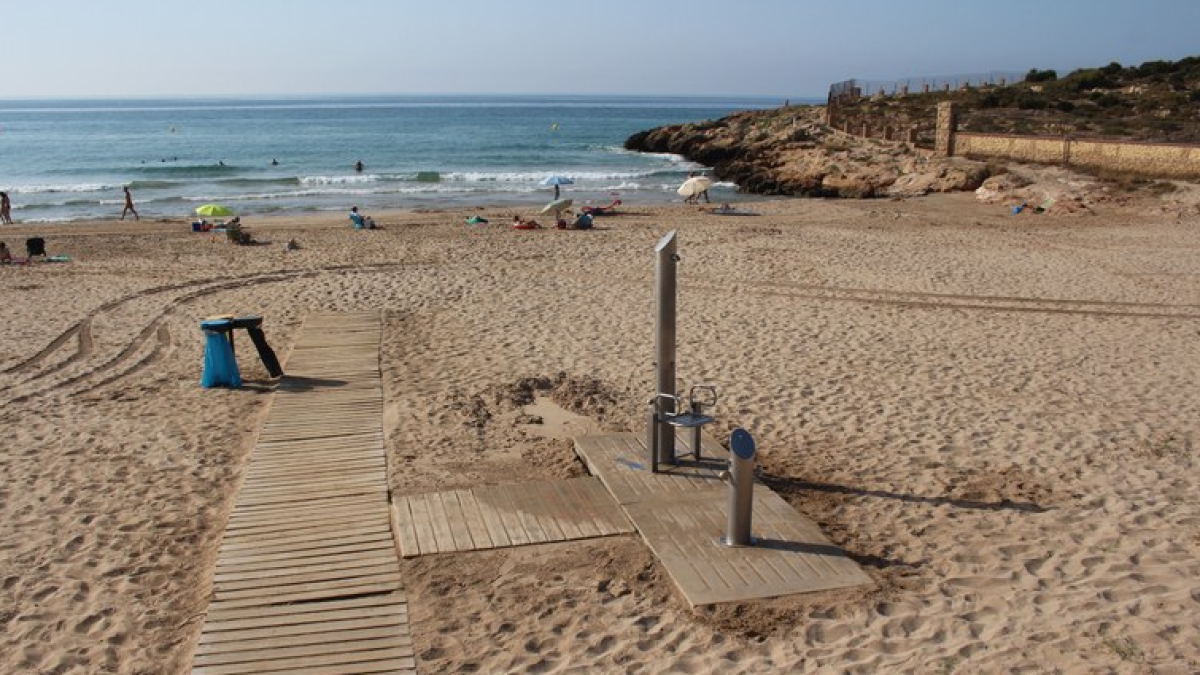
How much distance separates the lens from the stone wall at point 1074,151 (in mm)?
Answer: 25953

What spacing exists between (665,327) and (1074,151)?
86.4ft

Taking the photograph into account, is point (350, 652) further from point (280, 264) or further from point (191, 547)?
point (280, 264)

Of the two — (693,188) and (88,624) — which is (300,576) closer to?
(88,624)

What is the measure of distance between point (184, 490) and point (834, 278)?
36.7ft

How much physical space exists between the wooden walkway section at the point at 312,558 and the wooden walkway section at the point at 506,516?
0.21 m

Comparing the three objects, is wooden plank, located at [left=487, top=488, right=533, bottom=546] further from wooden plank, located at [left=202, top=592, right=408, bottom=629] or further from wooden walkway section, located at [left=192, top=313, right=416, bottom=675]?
wooden plank, located at [left=202, top=592, right=408, bottom=629]

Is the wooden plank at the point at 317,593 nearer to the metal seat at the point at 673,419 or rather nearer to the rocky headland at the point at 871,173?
the metal seat at the point at 673,419

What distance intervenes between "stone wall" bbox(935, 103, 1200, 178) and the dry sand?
879cm

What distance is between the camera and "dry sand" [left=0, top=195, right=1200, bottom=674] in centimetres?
541

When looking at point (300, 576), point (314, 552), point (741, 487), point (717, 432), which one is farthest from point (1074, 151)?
point (300, 576)

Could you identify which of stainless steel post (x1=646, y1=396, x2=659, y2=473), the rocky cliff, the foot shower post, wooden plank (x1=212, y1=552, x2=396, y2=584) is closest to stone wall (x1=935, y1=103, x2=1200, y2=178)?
the rocky cliff

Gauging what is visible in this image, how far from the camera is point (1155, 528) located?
6.59 metres

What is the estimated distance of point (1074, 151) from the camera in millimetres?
28984

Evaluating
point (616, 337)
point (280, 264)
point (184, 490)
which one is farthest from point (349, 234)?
point (184, 490)
